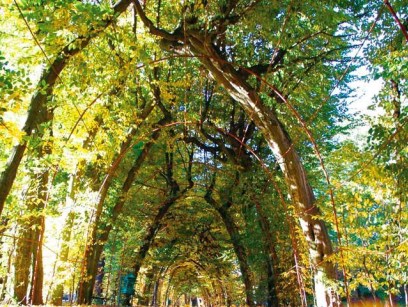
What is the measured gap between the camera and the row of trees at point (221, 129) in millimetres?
3156

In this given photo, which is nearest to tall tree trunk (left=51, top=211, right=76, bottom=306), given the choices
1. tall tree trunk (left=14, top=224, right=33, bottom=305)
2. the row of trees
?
the row of trees

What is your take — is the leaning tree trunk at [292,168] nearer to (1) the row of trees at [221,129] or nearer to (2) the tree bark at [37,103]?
(1) the row of trees at [221,129]

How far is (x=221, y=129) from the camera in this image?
6.45 m

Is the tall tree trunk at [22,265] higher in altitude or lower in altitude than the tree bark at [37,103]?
lower

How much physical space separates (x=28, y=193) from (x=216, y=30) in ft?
9.96

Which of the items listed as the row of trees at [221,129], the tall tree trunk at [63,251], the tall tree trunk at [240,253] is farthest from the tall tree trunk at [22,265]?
the tall tree trunk at [240,253]

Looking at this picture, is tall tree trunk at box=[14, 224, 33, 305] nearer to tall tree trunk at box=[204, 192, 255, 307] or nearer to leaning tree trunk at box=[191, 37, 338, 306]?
leaning tree trunk at box=[191, 37, 338, 306]

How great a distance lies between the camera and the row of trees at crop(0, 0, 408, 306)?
3.16 m

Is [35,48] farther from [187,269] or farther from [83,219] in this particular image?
[187,269]

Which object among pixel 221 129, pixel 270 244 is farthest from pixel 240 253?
pixel 221 129

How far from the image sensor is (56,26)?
2.85 meters

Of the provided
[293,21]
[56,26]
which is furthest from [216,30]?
[56,26]

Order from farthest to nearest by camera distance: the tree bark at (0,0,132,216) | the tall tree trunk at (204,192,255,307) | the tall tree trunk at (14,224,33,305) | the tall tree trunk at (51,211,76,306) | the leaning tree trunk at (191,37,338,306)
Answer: the tall tree trunk at (204,192,255,307) → the tall tree trunk at (51,211,76,306) → the tall tree trunk at (14,224,33,305) → the leaning tree trunk at (191,37,338,306) → the tree bark at (0,0,132,216)

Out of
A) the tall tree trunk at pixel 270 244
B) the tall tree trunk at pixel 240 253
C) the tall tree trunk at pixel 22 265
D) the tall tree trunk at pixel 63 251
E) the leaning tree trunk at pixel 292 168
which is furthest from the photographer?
the tall tree trunk at pixel 240 253
